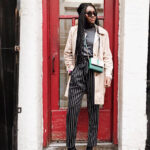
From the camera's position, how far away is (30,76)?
3.09 meters

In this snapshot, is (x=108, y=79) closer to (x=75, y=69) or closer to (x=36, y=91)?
(x=75, y=69)

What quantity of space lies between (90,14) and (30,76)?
3.37 ft

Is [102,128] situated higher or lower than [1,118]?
lower

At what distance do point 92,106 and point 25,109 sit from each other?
82 centimetres

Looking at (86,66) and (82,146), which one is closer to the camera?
(86,66)

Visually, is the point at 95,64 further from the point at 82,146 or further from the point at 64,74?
the point at 82,146

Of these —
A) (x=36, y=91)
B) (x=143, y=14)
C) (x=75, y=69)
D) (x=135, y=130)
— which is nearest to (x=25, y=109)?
(x=36, y=91)

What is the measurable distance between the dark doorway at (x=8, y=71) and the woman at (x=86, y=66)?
67 centimetres

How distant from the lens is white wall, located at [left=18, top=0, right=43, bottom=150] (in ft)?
9.95

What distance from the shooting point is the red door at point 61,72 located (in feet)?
11.1

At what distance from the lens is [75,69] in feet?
9.91

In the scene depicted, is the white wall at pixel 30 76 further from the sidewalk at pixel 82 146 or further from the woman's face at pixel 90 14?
the woman's face at pixel 90 14

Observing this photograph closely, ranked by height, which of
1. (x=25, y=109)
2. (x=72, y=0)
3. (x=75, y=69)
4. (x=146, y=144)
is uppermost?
(x=72, y=0)

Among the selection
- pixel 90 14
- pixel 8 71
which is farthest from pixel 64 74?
pixel 8 71
